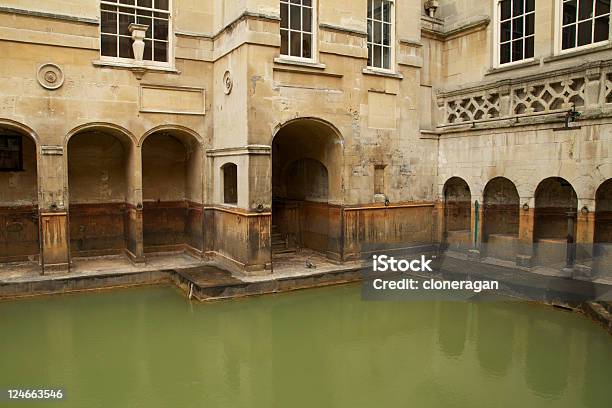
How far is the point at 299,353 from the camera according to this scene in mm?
7027

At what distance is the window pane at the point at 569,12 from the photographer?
32.9 feet

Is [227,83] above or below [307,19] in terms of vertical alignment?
below

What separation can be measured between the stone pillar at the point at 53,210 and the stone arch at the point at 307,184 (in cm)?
479

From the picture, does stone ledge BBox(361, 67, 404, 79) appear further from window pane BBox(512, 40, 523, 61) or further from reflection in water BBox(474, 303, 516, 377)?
reflection in water BBox(474, 303, 516, 377)

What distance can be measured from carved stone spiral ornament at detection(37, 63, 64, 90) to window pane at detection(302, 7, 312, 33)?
4991mm

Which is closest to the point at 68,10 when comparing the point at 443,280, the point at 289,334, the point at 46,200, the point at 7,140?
the point at 7,140

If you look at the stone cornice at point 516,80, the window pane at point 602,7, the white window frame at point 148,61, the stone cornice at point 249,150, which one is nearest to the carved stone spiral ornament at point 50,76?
the white window frame at point 148,61

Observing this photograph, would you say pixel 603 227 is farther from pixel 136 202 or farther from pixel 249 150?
pixel 136 202

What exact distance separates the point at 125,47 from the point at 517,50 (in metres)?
8.48

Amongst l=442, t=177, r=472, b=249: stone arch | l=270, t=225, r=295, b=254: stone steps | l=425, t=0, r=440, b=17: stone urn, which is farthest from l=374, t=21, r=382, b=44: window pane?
l=270, t=225, r=295, b=254: stone steps

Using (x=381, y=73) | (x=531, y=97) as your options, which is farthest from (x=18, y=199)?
(x=531, y=97)

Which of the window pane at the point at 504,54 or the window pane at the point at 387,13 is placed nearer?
the window pane at the point at 504,54

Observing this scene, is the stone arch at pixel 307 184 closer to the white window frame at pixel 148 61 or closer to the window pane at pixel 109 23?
the white window frame at pixel 148 61

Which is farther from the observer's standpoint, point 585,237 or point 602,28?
point 602,28
